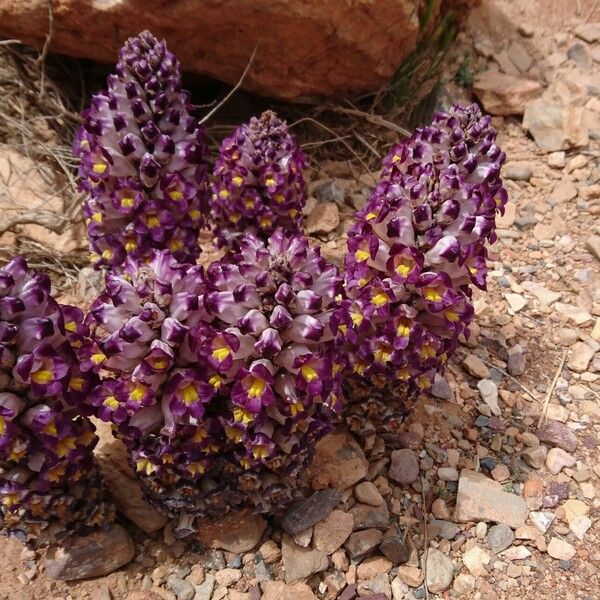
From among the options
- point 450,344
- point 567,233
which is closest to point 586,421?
point 450,344

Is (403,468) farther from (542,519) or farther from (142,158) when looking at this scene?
(142,158)

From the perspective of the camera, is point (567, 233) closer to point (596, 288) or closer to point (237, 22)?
point (596, 288)

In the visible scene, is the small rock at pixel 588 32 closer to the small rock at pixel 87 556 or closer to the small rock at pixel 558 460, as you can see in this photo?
the small rock at pixel 558 460

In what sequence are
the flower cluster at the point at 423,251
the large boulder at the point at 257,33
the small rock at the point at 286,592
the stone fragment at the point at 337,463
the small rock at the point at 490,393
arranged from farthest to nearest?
the large boulder at the point at 257,33
the small rock at the point at 490,393
the stone fragment at the point at 337,463
the small rock at the point at 286,592
the flower cluster at the point at 423,251

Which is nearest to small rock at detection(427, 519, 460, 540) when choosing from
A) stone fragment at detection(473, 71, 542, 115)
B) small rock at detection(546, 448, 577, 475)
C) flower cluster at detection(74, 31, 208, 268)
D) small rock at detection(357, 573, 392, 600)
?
small rock at detection(357, 573, 392, 600)

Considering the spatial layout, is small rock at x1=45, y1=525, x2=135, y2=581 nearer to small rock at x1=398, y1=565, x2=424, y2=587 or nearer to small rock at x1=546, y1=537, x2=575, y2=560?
small rock at x1=398, y1=565, x2=424, y2=587

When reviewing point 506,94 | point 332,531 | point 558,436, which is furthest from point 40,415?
point 506,94

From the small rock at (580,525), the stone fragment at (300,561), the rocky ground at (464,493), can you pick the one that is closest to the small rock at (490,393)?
the rocky ground at (464,493)
